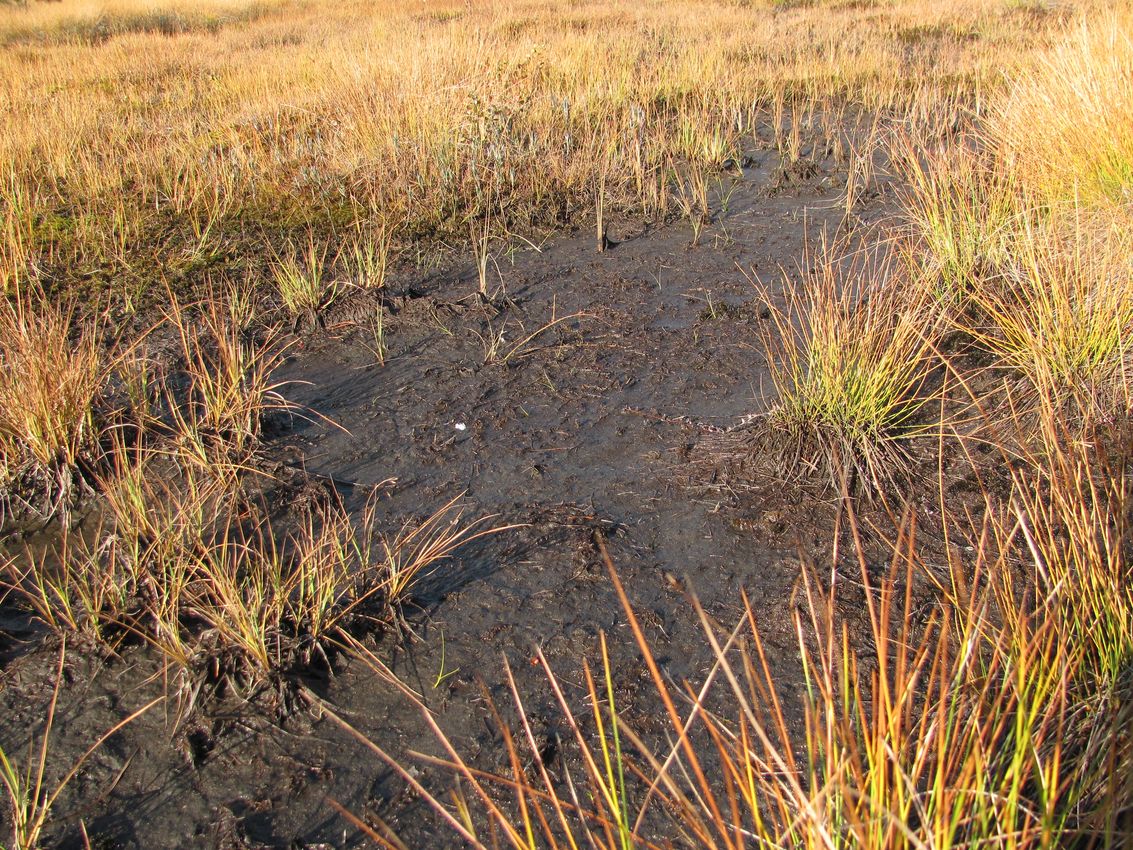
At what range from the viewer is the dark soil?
2.35 meters

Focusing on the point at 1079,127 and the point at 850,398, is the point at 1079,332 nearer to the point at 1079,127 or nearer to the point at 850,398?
the point at 850,398

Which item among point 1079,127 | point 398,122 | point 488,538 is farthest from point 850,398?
point 398,122

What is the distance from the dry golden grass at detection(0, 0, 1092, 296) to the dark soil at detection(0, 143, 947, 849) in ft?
4.00

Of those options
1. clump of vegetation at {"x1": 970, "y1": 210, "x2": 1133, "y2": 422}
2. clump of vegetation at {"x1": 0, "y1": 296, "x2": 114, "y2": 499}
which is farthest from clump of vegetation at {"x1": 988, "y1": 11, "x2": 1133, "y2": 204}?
clump of vegetation at {"x1": 0, "y1": 296, "x2": 114, "y2": 499}

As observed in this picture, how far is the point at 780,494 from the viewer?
3.39 metres

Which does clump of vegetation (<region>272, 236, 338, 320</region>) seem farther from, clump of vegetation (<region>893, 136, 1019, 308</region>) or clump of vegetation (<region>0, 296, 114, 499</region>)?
clump of vegetation (<region>893, 136, 1019, 308</region>)

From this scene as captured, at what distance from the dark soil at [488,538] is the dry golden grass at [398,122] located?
122 centimetres

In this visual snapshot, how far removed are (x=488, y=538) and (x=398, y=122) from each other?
4.72m

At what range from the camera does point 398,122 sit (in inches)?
274

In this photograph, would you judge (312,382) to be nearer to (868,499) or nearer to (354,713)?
(354,713)

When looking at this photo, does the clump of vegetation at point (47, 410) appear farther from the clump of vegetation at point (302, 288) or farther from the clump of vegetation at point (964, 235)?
the clump of vegetation at point (964, 235)

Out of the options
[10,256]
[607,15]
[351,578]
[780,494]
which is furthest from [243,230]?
[607,15]

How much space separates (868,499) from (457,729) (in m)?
1.72

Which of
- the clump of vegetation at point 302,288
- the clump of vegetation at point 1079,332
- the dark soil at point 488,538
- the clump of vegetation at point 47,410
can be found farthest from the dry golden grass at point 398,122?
the clump of vegetation at point 1079,332
